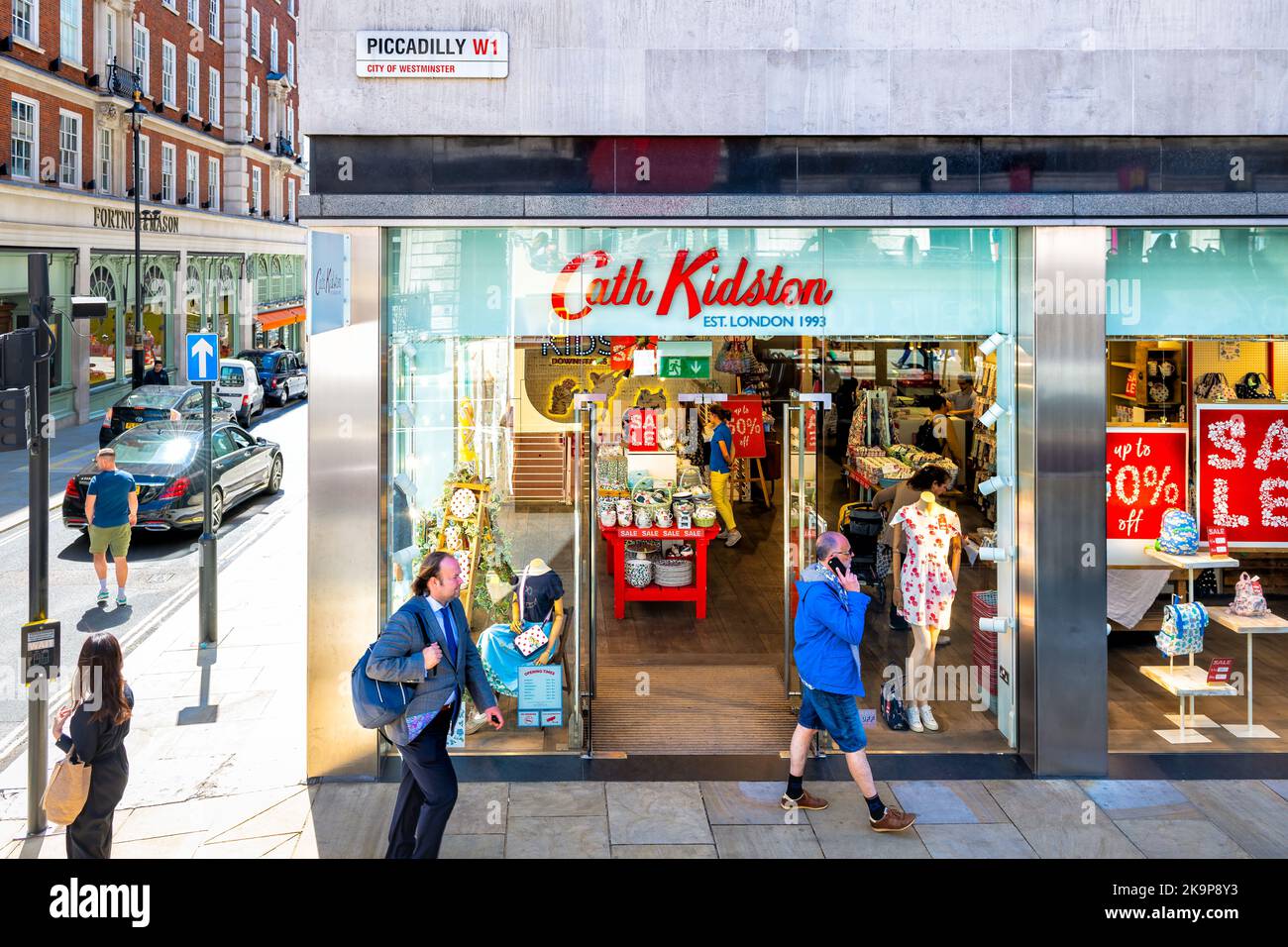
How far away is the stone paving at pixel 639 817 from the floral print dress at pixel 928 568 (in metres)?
1.53

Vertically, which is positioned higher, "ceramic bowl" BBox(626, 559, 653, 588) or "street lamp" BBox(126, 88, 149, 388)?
"street lamp" BBox(126, 88, 149, 388)

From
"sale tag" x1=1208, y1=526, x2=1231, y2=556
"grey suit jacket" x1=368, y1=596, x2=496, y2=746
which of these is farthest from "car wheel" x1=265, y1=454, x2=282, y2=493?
"sale tag" x1=1208, y1=526, x2=1231, y2=556

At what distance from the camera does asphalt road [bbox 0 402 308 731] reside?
40.1 feet

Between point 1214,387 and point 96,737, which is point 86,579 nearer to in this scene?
point 96,737

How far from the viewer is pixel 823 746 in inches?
369

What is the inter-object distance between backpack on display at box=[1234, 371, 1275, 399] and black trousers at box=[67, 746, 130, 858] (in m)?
11.4

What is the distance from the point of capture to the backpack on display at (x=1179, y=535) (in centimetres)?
1003

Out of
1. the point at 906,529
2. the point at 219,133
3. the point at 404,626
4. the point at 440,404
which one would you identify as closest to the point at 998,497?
the point at 906,529

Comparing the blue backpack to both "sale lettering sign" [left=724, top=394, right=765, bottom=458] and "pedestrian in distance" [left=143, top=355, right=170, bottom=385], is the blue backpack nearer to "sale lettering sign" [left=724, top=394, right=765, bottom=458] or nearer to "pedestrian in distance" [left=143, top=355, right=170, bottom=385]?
"sale lettering sign" [left=724, top=394, right=765, bottom=458]

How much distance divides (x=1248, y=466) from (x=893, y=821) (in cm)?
599

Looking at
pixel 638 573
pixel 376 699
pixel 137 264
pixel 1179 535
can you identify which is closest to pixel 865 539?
pixel 638 573

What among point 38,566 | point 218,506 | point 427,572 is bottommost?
point 218,506

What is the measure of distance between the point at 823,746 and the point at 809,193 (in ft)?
14.0

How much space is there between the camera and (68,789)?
6.37 metres
